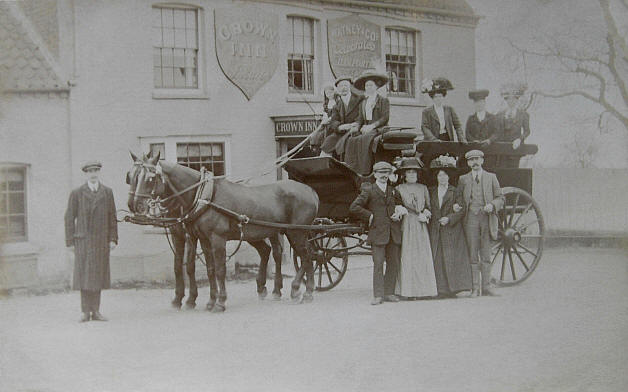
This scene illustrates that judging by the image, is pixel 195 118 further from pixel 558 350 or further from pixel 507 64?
pixel 558 350

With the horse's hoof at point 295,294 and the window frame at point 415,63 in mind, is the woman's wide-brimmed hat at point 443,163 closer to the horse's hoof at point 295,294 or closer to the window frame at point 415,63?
the window frame at point 415,63

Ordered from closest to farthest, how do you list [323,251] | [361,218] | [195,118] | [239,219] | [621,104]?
[195,118] → [621,104] → [239,219] → [361,218] → [323,251]

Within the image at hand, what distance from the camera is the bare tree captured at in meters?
3.90

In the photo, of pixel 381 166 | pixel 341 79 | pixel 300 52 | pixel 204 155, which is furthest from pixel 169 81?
pixel 381 166

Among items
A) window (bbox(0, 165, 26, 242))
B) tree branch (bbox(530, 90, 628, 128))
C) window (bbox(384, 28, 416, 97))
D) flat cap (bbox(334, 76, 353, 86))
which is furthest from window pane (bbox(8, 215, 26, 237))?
tree branch (bbox(530, 90, 628, 128))

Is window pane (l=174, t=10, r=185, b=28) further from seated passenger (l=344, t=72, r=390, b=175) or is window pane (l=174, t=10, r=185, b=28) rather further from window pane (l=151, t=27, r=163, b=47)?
seated passenger (l=344, t=72, r=390, b=175)

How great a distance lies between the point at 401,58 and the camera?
417 cm

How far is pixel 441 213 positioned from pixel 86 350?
10.4 ft

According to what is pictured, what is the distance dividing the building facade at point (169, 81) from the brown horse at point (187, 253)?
0.11m

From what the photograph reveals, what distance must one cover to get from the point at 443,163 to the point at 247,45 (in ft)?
7.55

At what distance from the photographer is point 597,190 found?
4.08m

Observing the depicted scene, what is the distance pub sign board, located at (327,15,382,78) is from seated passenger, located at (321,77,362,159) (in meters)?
0.87

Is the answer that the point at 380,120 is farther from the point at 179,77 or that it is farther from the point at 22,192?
the point at 22,192

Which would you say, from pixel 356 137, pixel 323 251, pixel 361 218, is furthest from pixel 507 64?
pixel 323 251
